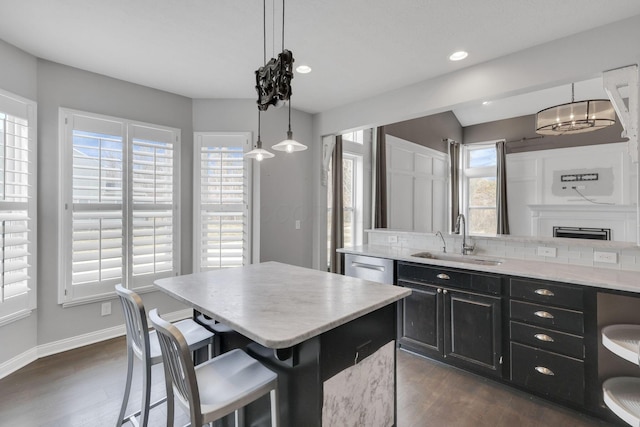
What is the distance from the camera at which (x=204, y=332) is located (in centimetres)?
184

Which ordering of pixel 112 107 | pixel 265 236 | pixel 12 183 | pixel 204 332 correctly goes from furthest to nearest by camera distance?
pixel 265 236 < pixel 112 107 < pixel 12 183 < pixel 204 332

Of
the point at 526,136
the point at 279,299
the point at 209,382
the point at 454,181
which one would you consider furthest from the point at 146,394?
the point at 526,136

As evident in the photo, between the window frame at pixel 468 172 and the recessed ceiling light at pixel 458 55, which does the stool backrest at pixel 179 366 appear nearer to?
the recessed ceiling light at pixel 458 55

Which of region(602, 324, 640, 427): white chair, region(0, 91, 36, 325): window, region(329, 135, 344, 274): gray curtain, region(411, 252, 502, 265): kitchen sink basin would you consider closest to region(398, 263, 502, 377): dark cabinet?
region(411, 252, 502, 265): kitchen sink basin

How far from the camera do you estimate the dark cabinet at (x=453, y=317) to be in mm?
2352

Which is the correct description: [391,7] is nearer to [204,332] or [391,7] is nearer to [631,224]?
[204,332]

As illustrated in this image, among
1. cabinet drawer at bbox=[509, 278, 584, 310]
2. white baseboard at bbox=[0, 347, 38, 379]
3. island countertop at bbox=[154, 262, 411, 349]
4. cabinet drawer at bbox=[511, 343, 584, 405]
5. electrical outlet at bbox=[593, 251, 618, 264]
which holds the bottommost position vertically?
white baseboard at bbox=[0, 347, 38, 379]

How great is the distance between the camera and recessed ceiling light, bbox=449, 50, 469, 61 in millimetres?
2605

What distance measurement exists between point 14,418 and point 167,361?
161 cm

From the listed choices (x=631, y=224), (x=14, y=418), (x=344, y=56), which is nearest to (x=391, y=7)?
(x=344, y=56)

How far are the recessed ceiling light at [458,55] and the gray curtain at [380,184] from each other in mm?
2088

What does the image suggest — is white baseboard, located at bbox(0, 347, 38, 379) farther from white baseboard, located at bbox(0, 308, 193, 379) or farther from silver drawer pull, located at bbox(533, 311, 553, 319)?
silver drawer pull, located at bbox(533, 311, 553, 319)

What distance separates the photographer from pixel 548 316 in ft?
6.94

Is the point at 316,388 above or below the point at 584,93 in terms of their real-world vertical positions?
below
